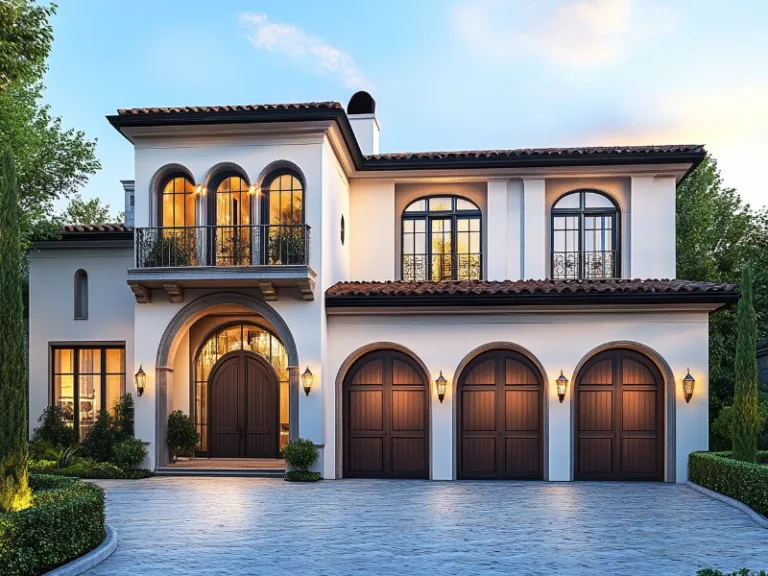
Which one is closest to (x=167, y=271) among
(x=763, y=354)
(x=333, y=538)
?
(x=333, y=538)

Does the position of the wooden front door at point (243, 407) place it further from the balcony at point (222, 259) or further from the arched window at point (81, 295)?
the arched window at point (81, 295)

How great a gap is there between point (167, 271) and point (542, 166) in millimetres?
9529

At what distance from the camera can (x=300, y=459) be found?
1731cm

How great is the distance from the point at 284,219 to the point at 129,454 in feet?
20.5

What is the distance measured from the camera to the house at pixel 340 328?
58.7ft

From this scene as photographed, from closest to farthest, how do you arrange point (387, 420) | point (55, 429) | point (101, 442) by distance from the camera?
point (387, 420) < point (101, 442) < point (55, 429)

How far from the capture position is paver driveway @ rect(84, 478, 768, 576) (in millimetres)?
9812

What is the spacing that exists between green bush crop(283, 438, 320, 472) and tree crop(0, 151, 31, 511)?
7855mm

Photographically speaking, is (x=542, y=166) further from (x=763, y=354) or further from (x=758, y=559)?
(x=758, y=559)

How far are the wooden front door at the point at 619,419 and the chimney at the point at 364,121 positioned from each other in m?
8.60

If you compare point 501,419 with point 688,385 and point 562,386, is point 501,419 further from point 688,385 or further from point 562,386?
point 688,385

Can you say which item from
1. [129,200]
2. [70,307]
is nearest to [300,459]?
[70,307]

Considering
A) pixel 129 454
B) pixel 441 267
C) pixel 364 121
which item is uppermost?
pixel 364 121

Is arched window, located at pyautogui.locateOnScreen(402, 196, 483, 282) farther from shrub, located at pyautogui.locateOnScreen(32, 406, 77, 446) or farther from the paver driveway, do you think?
shrub, located at pyautogui.locateOnScreen(32, 406, 77, 446)
